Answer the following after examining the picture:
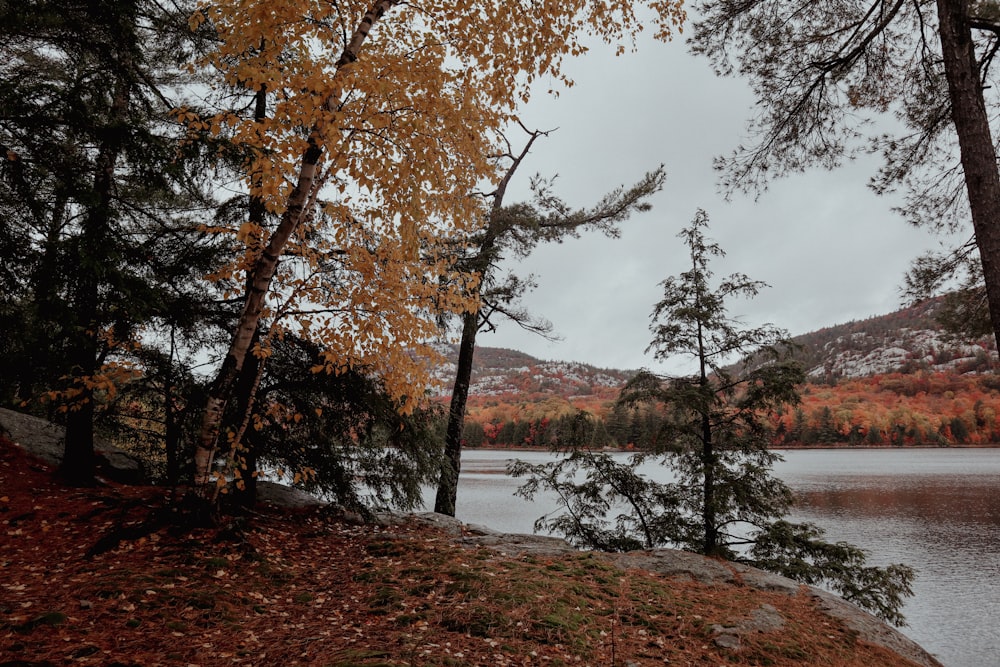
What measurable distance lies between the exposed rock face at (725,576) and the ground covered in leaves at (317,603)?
14cm

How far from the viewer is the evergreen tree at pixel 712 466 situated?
23.2ft

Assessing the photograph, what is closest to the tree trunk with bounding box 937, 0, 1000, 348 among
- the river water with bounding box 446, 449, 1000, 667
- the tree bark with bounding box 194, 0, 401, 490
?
the tree bark with bounding box 194, 0, 401, 490

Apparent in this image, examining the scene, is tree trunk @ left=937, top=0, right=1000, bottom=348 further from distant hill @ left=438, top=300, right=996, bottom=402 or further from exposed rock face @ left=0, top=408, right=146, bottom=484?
distant hill @ left=438, top=300, right=996, bottom=402

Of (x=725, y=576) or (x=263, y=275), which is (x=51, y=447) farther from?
(x=725, y=576)

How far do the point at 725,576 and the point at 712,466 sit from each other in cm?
199

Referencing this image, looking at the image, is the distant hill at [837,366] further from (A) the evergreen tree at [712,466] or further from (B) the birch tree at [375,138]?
(B) the birch tree at [375,138]

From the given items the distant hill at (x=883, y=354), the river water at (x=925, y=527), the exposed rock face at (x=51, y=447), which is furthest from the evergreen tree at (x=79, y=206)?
the distant hill at (x=883, y=354)

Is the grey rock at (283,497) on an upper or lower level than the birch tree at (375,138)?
lower

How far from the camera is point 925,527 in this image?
50.6ft

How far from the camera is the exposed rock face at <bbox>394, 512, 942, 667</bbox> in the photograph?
4348 mm

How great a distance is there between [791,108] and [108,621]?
822cm

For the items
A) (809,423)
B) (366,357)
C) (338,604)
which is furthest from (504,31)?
(809,423)

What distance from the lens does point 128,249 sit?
488 centimetres

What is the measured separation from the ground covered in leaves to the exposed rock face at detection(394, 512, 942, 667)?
5.7 inches
